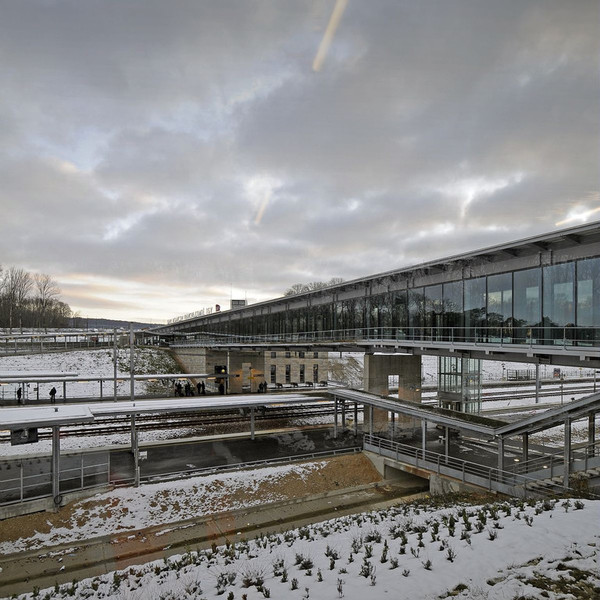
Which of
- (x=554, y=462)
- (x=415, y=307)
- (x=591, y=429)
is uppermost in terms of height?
(x=415, y=307)

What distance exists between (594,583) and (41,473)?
19.8 meters

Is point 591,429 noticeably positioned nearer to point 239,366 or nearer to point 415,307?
point 415,307

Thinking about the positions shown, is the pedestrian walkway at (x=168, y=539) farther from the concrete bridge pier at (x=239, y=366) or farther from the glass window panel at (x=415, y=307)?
the concrete bridge pier at (x=239, y=366)

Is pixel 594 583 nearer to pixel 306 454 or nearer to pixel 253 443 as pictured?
pixel 306 454

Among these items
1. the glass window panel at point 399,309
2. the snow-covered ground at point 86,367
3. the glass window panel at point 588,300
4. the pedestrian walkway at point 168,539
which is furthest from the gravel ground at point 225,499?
the snow-covered ground at point 86,367

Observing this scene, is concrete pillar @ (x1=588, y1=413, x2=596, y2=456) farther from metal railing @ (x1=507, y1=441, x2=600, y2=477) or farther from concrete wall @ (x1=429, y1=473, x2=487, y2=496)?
concrete wall @ (x1=429, y1=473, x2=487, y2=496)

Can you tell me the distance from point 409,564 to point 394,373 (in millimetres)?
20358

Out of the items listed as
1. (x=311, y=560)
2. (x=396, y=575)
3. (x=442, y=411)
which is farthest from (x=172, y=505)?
(x=442, y=411)

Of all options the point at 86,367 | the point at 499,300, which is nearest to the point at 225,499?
the point at 499,300

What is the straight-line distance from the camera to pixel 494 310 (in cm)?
2016

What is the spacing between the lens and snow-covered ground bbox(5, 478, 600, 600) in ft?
21.7

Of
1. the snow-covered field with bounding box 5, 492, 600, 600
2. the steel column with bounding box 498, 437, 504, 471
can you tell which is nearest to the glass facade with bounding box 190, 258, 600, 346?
the steel column with bounding box 498, 437, 504, 471

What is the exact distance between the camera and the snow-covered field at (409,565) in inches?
261

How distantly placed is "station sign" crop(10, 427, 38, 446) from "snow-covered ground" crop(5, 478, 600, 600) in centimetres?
763
